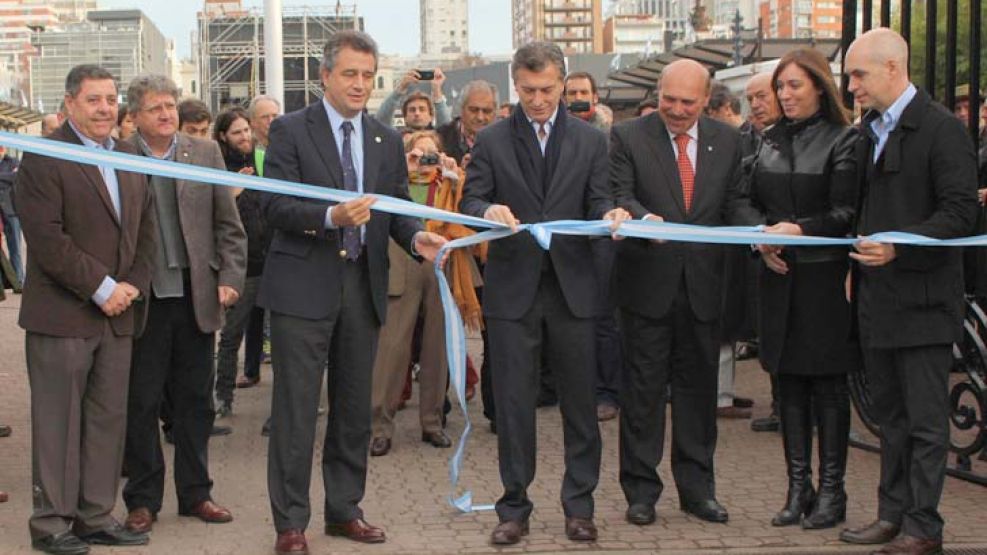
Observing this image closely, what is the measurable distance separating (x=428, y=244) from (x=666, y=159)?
1.22 meters

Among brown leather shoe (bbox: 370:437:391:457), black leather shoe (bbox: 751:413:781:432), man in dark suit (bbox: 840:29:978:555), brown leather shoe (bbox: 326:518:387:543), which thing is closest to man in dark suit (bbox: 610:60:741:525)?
man in dark suit (bbox: 840:29:978:555)

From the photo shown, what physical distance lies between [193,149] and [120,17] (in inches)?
6812

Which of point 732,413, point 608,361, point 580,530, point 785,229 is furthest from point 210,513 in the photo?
point 732,413

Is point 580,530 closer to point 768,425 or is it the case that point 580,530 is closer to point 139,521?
point 139,521

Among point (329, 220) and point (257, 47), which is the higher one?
point (257, 47)

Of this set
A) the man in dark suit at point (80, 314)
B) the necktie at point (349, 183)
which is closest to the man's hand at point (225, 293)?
the man in dark suit at point (80, 314)

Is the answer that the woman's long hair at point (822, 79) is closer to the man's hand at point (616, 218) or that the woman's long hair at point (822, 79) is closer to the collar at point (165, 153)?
the man's hand at point (616, 218)

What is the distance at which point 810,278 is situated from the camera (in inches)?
250

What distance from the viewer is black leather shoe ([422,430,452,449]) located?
338 inches

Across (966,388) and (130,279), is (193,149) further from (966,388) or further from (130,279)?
(966,388)

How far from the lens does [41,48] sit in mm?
169125

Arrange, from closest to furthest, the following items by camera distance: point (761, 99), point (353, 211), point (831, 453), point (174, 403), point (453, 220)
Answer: point (353, 211), point (453, 220), point (831, 453), point (174, 403), point (761, 99)

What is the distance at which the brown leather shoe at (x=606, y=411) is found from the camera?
9414 millimetres

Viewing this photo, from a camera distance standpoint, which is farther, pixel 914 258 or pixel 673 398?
pixel 673 398
